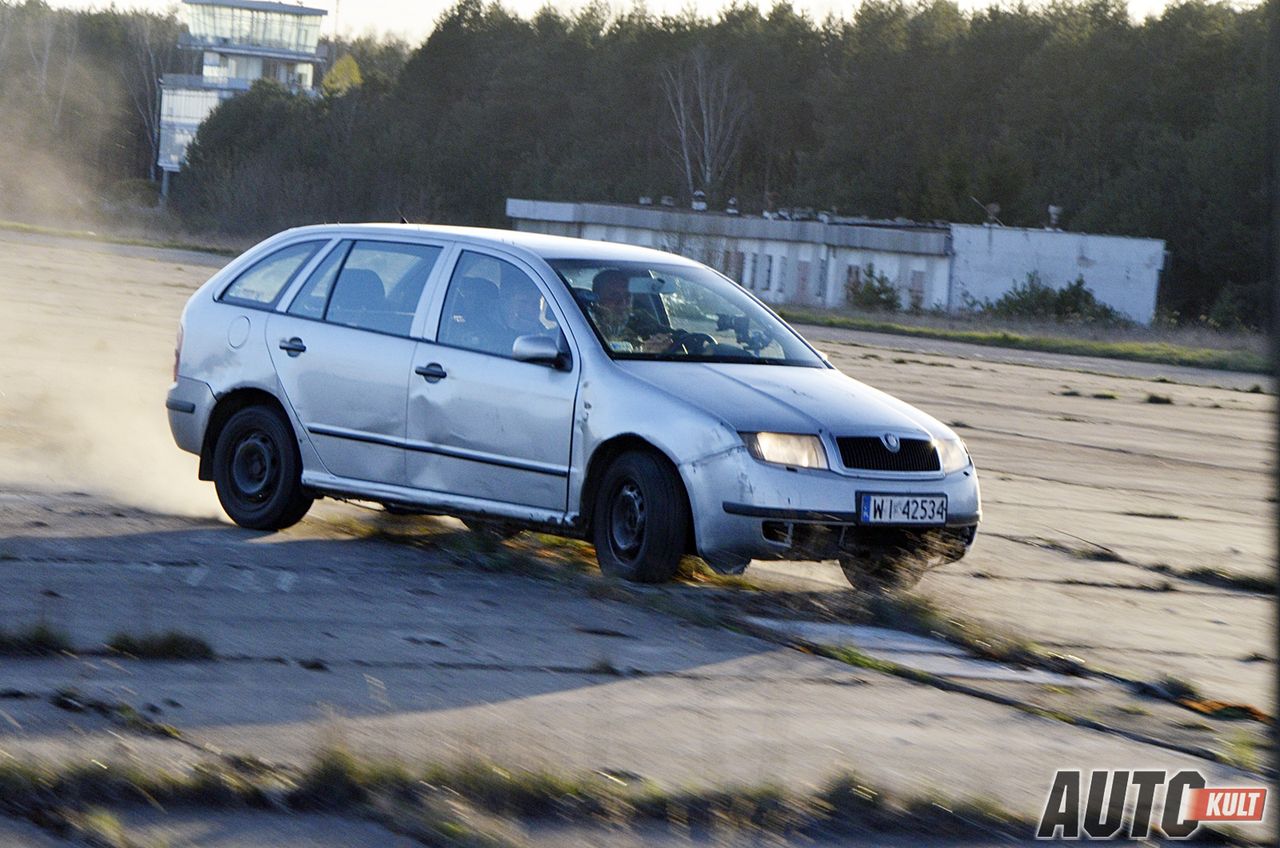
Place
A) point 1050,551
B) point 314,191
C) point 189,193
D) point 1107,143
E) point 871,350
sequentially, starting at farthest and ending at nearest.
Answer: point 189,193 < point 314,191 < point 1107,143 < point 871,350 < point 1050,551

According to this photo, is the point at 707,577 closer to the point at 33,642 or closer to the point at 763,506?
the point at 763,506

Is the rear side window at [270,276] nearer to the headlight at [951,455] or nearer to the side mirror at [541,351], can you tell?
the side mirror at [541,351]

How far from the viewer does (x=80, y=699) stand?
5344 mm

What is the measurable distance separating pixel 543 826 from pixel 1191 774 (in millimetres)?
2183

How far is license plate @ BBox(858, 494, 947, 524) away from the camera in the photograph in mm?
7805

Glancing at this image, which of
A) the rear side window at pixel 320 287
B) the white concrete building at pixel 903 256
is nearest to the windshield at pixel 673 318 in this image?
the rear side window at pixel 320 287

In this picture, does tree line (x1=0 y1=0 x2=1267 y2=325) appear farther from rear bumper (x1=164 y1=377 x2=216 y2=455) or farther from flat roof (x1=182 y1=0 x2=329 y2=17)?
rear bumper (x1=164 y1=377 x2=216 y2=455)

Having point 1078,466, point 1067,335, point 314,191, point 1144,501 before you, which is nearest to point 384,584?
point 1144,501

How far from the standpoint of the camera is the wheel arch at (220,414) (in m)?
9.69

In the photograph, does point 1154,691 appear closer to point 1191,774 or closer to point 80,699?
point 1191,774

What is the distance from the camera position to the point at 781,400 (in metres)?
8.08

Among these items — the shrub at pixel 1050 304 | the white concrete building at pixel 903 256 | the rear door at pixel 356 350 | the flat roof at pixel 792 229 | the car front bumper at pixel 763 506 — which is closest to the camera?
the car front bumper at pixel 763 506

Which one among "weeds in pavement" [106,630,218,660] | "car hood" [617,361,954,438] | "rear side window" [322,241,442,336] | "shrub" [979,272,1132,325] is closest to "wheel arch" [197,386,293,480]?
"rear side window" [322,241,442,336]

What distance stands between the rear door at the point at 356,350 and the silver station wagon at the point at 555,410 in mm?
12
